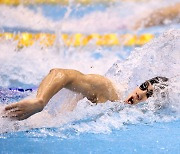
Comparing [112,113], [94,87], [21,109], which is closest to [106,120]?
[112,113]

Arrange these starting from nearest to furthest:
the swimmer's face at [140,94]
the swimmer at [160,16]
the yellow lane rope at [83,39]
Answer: the swimmer's face at [140,94] < the yellow lane rope at [83,39] < the swimmer at [160,16]

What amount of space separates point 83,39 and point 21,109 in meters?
3.96

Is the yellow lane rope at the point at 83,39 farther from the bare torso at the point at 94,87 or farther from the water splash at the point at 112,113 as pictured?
the bare torso at the point at 94,87

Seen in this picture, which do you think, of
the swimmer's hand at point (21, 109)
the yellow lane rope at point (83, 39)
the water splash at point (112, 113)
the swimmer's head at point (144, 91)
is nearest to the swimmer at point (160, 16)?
the yellow lane rope at point (83, 39)

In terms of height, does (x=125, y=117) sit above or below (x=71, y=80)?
below

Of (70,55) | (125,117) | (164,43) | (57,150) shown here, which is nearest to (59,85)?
(57,150)

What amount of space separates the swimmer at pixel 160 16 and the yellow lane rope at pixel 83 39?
1.07 ft

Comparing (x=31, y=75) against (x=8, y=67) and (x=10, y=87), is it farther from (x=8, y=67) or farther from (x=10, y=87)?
(x=10, y=87)

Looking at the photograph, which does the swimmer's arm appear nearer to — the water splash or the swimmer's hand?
the swimmer's hand

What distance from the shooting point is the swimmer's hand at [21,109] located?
6.29ft

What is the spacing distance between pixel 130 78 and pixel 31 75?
128cm

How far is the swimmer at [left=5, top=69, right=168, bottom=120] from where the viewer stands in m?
1.95

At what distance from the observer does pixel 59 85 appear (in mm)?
2131

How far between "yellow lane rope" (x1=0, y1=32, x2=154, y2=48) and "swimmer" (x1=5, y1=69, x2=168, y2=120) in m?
2.93
